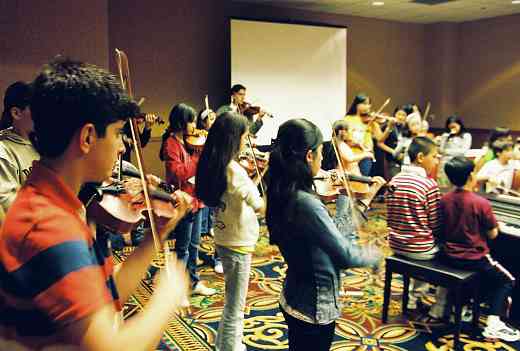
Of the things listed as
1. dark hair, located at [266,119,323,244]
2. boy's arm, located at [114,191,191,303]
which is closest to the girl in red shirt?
dark hair, located at [266,119,323,244]

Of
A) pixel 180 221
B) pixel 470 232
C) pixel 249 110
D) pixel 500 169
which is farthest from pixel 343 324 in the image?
pixel 249 110

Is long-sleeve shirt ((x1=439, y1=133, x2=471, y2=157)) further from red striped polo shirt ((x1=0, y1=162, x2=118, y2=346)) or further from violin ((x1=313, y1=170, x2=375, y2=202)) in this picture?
red striped polo shirt ((x1=0, y1=162, x2=118, y2=346))

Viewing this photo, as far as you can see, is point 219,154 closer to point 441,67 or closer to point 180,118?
point 180,118

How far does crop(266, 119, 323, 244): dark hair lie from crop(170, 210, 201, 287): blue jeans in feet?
4.44

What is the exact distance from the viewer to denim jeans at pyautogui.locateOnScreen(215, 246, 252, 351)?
2432 mm

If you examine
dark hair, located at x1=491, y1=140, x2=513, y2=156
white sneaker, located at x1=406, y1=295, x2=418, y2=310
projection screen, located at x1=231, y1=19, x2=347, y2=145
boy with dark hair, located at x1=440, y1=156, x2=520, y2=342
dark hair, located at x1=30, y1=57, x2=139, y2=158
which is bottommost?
white sneaker, located at x1=406, y1=295, x2=418, y2=310

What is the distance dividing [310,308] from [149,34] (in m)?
5.17

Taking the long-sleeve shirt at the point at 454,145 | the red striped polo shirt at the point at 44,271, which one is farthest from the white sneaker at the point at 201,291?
the long-sleeve shirt at the point at 454,145

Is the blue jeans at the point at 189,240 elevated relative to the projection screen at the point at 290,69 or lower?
lower

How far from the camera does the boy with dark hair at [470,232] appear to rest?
2801 mm

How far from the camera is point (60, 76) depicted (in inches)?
34.3

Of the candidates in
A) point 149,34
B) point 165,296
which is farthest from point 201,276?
point 149,34

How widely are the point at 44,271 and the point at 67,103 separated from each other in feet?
0.96

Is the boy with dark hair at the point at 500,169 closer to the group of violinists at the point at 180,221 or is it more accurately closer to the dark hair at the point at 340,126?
the group of violinists at the point at 180,221
